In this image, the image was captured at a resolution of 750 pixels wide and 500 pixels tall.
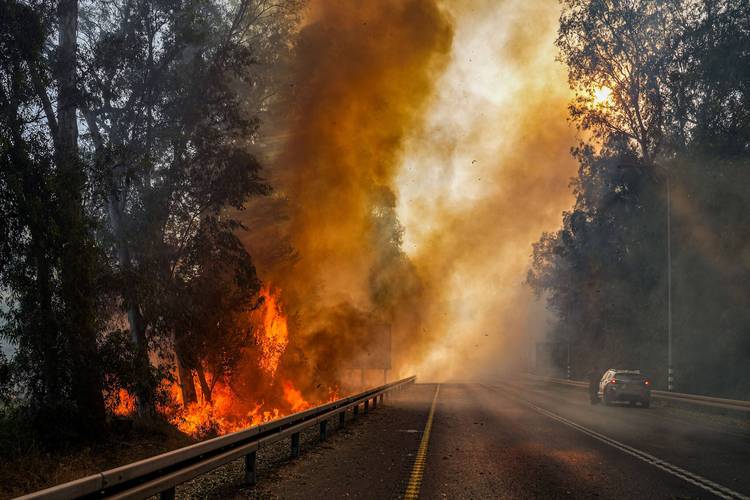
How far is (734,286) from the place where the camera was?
136ft

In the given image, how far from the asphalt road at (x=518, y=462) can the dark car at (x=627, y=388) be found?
885cm

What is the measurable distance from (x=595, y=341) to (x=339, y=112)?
4248cm

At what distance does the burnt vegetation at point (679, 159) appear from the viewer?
1571 inches

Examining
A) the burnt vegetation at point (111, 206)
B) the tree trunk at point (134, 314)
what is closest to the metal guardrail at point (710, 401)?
the burnt vegetation at point (111, 206)

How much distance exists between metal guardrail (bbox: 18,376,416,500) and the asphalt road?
20.3 inches

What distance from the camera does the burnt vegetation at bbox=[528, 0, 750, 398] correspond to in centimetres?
3991

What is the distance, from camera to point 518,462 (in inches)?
521

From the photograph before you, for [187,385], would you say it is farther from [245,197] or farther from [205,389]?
[245,197]

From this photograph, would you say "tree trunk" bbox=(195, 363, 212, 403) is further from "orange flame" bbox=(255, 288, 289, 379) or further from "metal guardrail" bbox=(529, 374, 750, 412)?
"metal guardrail" bbox=(529, 374, 750, 412)

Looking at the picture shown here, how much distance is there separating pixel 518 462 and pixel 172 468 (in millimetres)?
6838

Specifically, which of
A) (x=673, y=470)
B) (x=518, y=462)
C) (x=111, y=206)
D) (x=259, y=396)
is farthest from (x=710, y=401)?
(x=111, y=206)

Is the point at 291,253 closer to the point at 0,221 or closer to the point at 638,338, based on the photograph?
the point at 0,221

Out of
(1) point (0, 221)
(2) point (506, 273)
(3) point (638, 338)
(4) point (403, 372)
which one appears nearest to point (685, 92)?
(3) point (638, 338)

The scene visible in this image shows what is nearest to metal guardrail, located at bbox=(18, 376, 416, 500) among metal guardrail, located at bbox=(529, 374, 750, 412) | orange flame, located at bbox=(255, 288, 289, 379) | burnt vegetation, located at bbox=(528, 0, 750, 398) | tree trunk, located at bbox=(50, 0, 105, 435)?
tree trunk, located at bbox=(50, 0, 105, 435)
